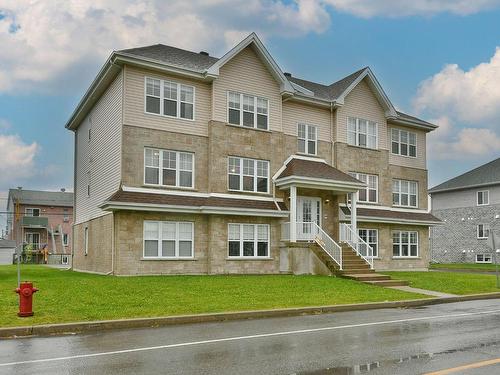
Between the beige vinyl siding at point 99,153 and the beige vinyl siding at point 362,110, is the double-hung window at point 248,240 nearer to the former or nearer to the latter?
the beige vinyl siding at point 99,153

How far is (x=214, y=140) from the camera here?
966 inches

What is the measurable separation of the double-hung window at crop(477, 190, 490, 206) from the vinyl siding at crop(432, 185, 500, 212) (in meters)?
0.29

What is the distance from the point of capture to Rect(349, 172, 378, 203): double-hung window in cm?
3016

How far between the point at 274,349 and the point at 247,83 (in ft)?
61.0

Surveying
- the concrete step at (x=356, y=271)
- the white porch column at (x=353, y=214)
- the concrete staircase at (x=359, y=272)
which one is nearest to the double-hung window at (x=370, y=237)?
the white porch column at (x=353, y=214)

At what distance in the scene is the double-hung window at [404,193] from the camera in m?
32.3

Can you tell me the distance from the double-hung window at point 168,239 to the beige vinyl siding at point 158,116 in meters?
4.32

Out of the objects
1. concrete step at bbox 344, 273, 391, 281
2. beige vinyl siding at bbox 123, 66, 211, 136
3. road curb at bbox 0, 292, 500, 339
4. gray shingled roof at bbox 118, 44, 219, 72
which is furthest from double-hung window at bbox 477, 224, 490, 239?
road curb at bbox 0, 292, 500, 339

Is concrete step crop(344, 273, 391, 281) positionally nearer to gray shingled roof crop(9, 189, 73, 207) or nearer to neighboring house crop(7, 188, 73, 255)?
A: neighboring house crop(7, 188, 73, 255)

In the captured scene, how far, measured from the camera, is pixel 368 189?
→ 30.6 meters

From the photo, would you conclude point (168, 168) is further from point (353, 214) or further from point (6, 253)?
point (6, 253)

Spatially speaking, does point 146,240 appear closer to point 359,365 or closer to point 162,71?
point 162,71

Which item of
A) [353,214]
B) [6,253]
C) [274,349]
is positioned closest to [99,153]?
[353,214]

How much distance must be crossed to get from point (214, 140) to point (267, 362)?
690 inches
